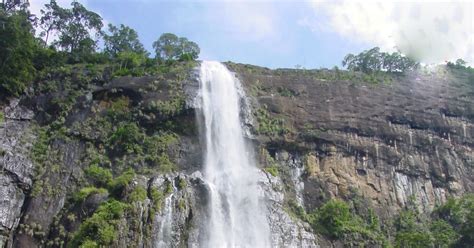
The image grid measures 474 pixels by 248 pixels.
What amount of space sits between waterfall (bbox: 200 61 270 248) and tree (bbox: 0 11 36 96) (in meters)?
9.99

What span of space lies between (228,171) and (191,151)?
231cm

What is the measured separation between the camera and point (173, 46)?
46.5 metres

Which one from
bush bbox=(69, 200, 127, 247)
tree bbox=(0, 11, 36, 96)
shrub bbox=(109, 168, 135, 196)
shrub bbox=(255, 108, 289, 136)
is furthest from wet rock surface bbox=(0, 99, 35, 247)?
shrub bbox=(255, 108, 289, 136)

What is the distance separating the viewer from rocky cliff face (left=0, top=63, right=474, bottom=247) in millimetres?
25031

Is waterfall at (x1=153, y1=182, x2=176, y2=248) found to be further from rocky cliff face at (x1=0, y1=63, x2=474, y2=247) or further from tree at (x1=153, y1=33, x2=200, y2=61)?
tree at (x1=153, y1=33, x2=200, y2=61)

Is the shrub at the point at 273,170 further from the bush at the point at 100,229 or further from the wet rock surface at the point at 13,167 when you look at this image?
the wet rock surface at the point at 13,167

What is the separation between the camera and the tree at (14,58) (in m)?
30.4

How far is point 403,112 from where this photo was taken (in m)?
35.7

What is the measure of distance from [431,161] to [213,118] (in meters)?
13.7

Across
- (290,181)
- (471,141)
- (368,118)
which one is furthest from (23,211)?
(471,141)

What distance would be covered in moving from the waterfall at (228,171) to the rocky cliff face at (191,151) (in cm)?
61

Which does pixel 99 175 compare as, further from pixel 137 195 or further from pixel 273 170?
pixel 273 170

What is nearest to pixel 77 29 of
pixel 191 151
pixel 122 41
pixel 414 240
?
pixel 122 41

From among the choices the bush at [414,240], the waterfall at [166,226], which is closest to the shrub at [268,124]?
the waterfall at [166,226]
